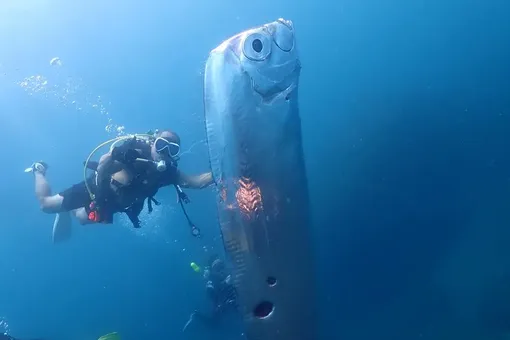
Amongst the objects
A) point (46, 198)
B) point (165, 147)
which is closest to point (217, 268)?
point (46, 198)

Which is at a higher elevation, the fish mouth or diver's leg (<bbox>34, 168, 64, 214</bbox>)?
the fish mouth

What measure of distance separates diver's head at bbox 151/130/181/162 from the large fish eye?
2.58 m

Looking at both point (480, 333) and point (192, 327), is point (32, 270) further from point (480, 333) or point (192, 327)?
point (480, 333)

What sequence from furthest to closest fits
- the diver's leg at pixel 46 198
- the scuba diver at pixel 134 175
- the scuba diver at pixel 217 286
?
1. the scuba diver at pixel 217 286
2. the diver's leg at pixel 46 198
3. the scuba diver at pixel 134 175

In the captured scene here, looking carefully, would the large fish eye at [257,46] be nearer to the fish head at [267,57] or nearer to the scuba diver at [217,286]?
the fish head at [267,57]

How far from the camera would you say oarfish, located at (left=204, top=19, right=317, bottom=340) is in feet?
9.32

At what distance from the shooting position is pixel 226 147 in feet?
9.84

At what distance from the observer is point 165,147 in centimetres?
536

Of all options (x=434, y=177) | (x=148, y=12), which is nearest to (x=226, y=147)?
(x=434, y=177)

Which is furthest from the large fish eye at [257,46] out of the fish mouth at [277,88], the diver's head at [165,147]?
the diver's head at [165,147]

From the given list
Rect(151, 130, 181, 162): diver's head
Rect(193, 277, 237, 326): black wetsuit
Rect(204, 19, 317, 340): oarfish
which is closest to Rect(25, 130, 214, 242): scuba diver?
Rect(151, 130, 181, 162): diver's head

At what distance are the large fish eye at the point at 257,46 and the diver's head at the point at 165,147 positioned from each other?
102 inches

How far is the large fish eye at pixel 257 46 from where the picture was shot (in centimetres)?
304

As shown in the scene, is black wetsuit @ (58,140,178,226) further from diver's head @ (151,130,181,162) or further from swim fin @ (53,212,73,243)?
swim fin @ (53,212,73,243)
